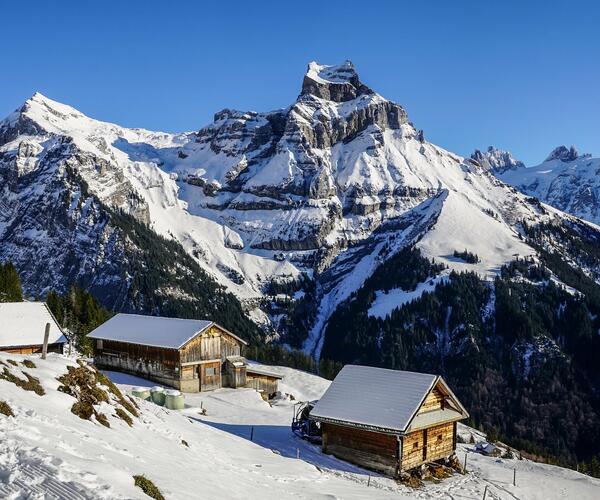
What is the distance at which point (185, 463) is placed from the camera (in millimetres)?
21453

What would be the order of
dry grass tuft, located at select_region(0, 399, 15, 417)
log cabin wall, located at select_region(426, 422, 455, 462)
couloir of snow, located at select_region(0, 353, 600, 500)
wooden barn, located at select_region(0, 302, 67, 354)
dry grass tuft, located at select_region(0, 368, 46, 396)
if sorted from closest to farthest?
couloir of snow, located at select_region(0, 353, 600, 500)
dry grass tuft, located at select_region(0, 399, 15, 417)
dry grass tuft, located at select_region(0, 368, 46, 396)
log cabin wall, located at select_region(426, 422, 455, 462)
wooden barn, located at select_region(0, 302, 67, 354)

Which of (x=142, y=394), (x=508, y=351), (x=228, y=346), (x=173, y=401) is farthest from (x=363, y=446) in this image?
(x=508, y=351)

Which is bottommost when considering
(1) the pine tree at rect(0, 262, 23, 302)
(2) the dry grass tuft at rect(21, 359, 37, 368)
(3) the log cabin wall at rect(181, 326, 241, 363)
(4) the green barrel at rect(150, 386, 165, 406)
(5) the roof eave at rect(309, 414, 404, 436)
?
(4) the green barrel at rect(150, 386, 165, 406)

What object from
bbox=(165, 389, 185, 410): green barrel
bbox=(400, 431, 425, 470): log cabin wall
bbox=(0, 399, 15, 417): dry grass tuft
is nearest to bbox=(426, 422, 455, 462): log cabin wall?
bbox=(400, 431, 425, 470): log cabin wall

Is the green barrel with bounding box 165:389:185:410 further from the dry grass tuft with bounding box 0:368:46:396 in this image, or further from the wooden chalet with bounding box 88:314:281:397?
the dry grass tuft with bounding box 0:368:46:396

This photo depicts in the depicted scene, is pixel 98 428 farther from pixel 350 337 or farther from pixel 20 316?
pixel 350 337

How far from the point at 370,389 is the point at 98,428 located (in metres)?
22.2

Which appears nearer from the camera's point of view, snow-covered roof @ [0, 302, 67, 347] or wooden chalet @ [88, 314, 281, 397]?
snow-covered roof @ [0, 302, 67, 347]

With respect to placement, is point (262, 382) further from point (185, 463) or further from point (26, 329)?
point (185, 463)

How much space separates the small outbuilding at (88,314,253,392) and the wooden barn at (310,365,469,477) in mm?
22908

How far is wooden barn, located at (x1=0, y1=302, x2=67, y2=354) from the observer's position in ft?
181

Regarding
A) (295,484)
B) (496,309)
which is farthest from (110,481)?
(496,309)

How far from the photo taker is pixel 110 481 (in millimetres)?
13766

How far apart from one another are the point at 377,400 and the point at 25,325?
36.8 metres
